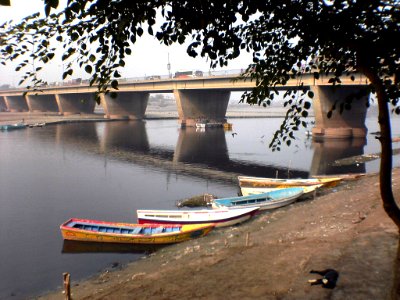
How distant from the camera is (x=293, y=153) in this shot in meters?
54.2

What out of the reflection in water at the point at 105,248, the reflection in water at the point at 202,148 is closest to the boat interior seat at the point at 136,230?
the reflection in water at the point at 105,248

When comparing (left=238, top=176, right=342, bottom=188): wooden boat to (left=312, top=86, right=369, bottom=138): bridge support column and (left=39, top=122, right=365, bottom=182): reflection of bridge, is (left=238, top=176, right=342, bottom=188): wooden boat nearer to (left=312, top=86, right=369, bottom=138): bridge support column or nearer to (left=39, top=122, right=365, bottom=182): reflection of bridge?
(left=39, top=122, right=365, bottom=182): reflection of bridge

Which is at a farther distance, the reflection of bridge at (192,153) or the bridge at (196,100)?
the bridge at (196,100)

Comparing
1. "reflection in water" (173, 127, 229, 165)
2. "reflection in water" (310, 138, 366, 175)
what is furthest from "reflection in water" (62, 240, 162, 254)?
"reflection in water" (173, 127, 229, 165)

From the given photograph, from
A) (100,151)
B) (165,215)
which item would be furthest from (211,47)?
(100,151)

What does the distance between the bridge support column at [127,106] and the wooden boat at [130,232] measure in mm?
95727

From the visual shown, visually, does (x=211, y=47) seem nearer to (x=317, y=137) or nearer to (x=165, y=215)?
(x=165, y=215)

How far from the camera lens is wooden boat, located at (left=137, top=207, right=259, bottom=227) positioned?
22.6m

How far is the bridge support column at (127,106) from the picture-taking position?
379ft

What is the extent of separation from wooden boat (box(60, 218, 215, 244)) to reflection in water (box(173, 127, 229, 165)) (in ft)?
87.7

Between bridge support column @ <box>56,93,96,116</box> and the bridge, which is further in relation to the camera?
bridge support column @ <box>56,93,96,116</box>

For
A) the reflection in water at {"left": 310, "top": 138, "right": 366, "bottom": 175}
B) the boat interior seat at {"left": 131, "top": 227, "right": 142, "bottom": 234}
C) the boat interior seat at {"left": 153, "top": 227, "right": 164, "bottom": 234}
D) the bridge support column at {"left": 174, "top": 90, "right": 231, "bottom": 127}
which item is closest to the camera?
the boat interior seat at {"left": 131, "top": 227, "right": 142, "bottom": 234}

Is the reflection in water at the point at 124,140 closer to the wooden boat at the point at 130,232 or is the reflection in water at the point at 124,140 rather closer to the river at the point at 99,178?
the river at the point at 99,178

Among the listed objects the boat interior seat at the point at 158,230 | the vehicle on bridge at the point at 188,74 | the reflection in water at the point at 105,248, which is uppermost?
the vehicle on bridge at the point at 188,74
